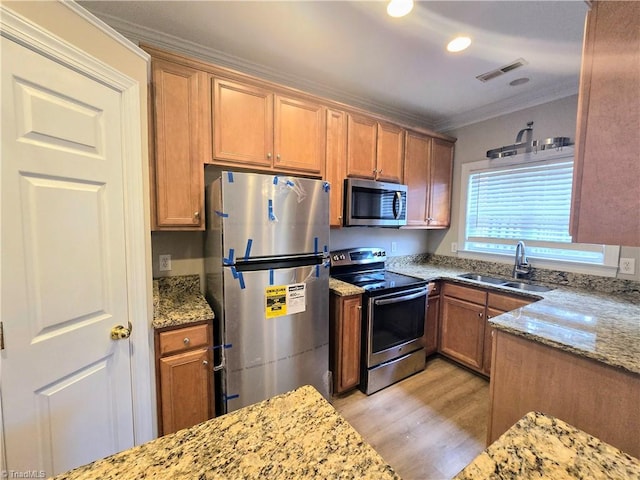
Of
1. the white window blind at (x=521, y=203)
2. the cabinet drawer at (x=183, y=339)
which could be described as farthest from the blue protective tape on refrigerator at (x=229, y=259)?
the white window blind at (x=521, y=203)

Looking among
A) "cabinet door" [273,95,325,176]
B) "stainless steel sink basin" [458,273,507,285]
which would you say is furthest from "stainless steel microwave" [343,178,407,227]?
"stainless steel sink basin" [458,273,507,285]

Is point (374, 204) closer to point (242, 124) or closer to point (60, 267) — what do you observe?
point (242, 124)

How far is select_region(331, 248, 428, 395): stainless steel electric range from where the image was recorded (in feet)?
7.38

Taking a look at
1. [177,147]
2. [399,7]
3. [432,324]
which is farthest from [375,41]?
[432,324]

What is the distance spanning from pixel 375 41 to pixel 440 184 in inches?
70.2

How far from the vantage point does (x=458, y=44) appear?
183cm

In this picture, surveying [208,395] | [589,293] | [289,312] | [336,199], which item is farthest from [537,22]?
[208,395]

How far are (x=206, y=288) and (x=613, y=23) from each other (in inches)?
92.7

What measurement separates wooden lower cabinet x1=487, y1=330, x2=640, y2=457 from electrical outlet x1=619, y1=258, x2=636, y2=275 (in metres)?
1.51

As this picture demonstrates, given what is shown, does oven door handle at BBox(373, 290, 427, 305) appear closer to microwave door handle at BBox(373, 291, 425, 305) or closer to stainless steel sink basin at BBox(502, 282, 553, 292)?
microwave door handle at BBox(373, 291, 425, 305)

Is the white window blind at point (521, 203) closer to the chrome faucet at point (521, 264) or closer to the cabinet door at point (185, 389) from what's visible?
the chrome faucet at point (521, 264)

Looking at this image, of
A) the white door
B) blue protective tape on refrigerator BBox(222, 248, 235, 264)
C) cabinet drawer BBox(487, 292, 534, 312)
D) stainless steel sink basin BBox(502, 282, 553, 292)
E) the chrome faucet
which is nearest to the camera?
the white door

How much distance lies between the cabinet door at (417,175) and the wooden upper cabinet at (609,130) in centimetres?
195

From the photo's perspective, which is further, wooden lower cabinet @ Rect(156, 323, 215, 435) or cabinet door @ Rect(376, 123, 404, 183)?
cabinet door @ Rect(376, 123, 404, 183)
